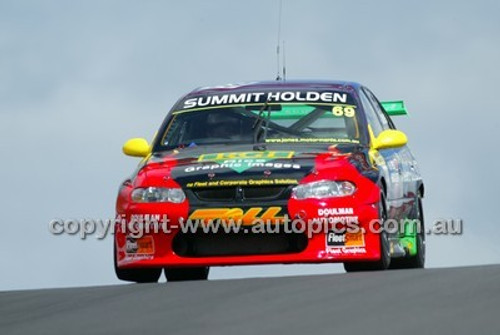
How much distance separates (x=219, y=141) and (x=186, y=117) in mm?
486

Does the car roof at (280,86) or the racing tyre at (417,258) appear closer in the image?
the car roof at (280,86)

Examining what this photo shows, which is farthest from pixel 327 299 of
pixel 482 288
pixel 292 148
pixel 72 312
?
pixel 292 148

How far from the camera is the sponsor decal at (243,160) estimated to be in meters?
9.94

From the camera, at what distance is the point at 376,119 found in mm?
11625

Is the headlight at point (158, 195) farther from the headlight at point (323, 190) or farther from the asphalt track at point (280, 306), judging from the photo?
the asphalt track at point (280, 306)

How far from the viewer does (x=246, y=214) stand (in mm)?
9680

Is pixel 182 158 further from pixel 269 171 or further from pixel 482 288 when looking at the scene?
pixel 482 288

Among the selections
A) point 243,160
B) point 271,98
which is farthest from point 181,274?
point 271,98

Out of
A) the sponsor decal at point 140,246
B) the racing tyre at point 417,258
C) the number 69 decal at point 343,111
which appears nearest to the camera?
Result: the sponsor decal at point 140,246

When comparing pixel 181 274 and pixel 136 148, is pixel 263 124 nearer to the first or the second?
pixel 136 148

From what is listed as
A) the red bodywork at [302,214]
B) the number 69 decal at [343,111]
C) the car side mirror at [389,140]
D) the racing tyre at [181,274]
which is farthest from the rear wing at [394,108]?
the red bodywork at [302,214]

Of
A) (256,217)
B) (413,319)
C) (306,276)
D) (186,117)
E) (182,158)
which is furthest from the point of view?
(186,117)

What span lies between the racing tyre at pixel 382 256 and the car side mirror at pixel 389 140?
0.54 m

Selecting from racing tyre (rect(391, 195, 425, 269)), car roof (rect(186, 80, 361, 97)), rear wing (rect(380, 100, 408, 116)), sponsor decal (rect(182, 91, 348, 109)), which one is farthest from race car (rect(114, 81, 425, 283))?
rear wing (rect(380, 100, 408, 116))
